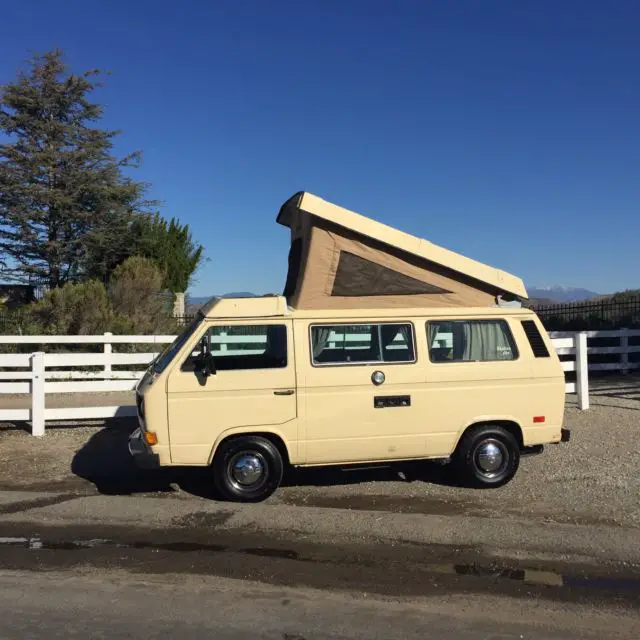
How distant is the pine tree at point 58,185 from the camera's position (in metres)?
24.9

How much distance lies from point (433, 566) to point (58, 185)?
2459 cm

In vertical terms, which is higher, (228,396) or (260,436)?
(228,396)

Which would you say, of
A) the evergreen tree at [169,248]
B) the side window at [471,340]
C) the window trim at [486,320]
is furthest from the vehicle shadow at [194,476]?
the evergreen tree at [169,248]

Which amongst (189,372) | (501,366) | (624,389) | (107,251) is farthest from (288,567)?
(107,251)

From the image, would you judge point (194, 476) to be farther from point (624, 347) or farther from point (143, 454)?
point (624, 347)

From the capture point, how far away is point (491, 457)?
6.93m

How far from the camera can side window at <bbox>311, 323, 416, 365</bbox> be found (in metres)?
6.67

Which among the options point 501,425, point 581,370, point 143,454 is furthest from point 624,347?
point 143,454

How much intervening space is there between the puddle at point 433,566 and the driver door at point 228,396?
106 cm

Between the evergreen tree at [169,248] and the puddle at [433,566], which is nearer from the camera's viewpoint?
the puddle at [433,566]

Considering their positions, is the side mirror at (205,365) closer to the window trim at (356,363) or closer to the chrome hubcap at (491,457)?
the window trim at (356,363)

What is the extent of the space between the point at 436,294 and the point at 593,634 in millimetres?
3782

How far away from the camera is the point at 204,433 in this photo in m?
6.36

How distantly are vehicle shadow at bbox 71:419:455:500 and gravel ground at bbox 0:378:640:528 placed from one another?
0.01 metres
